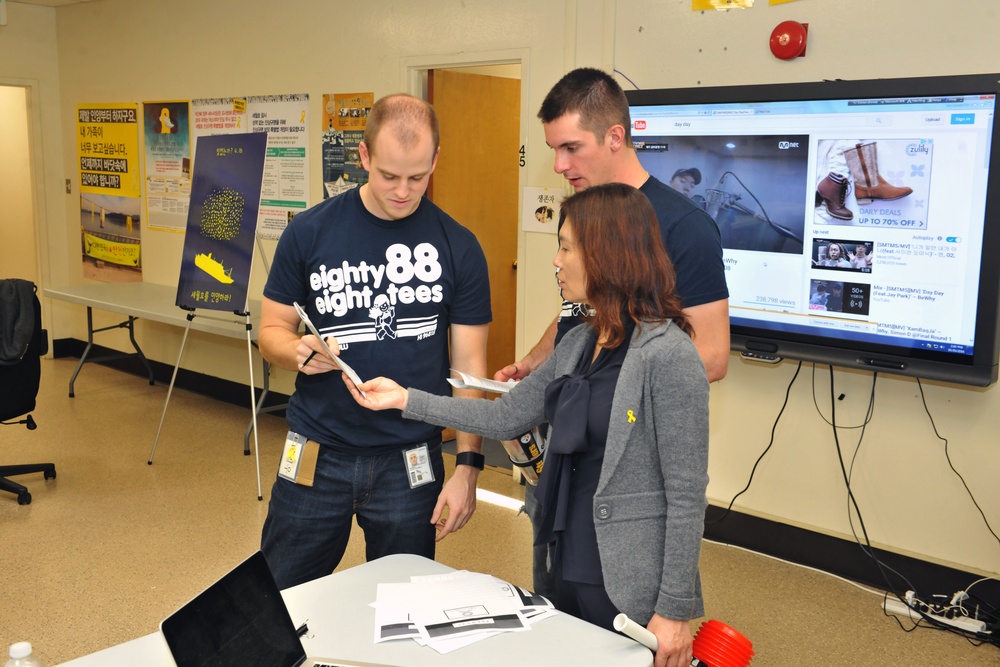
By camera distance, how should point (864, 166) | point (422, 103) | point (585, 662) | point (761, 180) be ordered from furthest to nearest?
1. point (761, 180)
2. point (864, 166)
3. point (422, 103)
4. point (585, 662)

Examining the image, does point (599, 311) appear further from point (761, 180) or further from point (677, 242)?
point (761, 180)

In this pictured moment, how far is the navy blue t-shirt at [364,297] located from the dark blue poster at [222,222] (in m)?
2.41

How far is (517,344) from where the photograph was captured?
14.5 ft

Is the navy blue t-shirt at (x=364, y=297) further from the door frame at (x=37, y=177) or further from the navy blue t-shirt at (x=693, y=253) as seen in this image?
the door frame at (x=37, y=177)

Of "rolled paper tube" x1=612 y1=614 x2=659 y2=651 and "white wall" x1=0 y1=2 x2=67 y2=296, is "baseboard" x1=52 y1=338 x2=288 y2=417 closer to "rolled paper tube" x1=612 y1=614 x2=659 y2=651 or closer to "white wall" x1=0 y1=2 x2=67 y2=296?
"white wall" x1=0 y1=2 x2=67 y2=296

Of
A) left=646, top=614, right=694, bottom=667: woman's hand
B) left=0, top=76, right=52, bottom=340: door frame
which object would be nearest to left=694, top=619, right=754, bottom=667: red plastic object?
left=646, top=614, right=694, bottom=667: woman's hand

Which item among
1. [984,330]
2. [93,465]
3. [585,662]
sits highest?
[984,330]

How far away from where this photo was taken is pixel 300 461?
6.45ft

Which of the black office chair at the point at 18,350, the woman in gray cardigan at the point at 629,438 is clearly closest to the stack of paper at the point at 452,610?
the woman in gray cardigan at the point at 629,438

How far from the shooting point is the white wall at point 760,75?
Result: 304 cm

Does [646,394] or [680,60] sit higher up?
[680,60]

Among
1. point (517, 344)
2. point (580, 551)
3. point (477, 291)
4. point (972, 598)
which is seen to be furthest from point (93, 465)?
point (972, 598)

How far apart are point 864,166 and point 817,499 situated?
1283mm

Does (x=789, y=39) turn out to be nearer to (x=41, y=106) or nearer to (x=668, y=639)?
(x=668, y=639)
